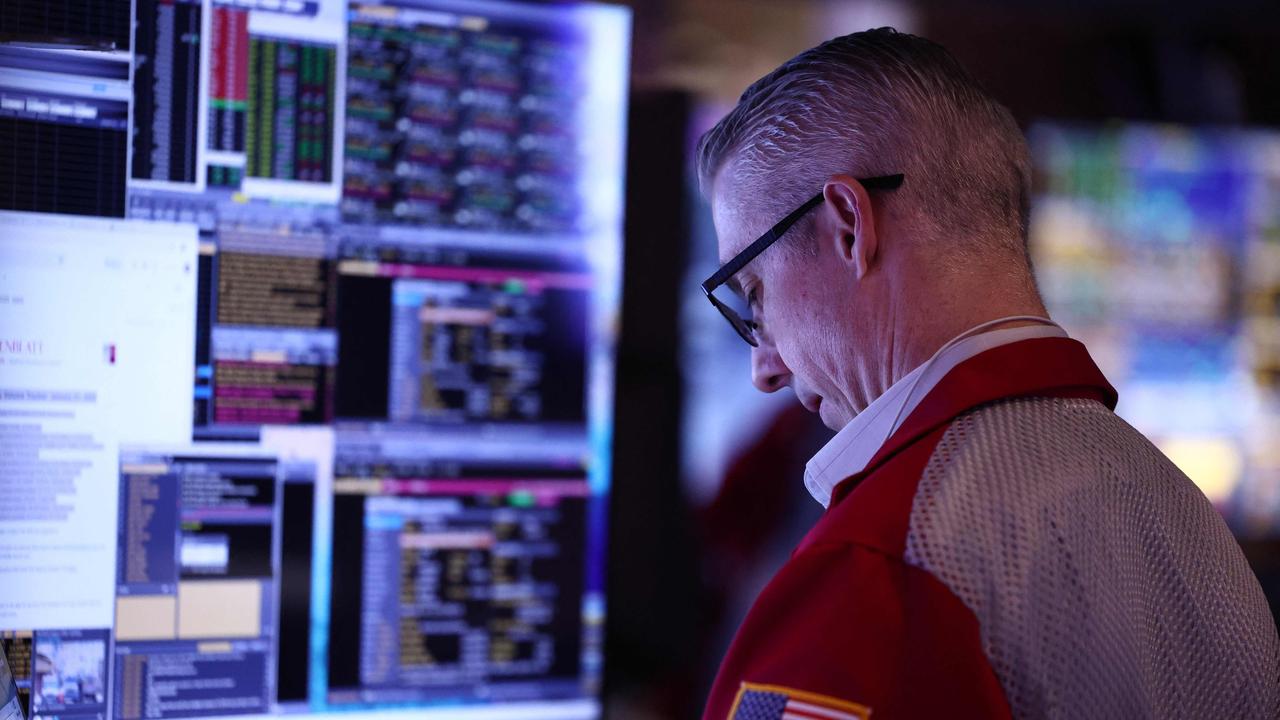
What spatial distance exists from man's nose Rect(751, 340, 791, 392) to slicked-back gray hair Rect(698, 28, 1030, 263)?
6.6 inches

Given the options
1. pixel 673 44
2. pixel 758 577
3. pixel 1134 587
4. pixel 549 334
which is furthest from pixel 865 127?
pixel 758 577

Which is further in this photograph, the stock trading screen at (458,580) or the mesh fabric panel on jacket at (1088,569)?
the stock trading screen at (458,580)

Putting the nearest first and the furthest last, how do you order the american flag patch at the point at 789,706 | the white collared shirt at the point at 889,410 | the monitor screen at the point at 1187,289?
the american flag patch at the point at 789,706, the white collared shirt at the point at 889,410, the monitor screen at the point at 1187,289

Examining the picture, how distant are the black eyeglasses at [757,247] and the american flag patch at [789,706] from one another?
41 centimetres

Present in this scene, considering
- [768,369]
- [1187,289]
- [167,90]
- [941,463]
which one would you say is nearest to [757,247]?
[768,369]

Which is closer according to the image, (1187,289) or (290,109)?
(290,109)

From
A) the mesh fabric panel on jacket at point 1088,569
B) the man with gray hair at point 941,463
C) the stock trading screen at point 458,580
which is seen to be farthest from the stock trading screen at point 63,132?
the mesh fabric panel on jacket at point 1088,569

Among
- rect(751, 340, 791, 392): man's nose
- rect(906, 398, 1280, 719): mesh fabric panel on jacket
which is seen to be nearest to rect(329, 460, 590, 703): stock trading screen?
rect(751, 340, 791, 392): man's nose

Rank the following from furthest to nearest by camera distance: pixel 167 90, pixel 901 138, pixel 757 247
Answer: pixel 167 90 → pixel 757 247 → pixel 901 138

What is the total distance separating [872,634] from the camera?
75 cm

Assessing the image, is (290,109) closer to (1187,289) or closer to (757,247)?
(757,247)

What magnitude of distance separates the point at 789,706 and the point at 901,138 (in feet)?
1.55

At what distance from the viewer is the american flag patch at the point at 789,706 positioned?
73 centimetres

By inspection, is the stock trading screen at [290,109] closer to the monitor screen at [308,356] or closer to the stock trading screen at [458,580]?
the monitor screen at [308,356]
